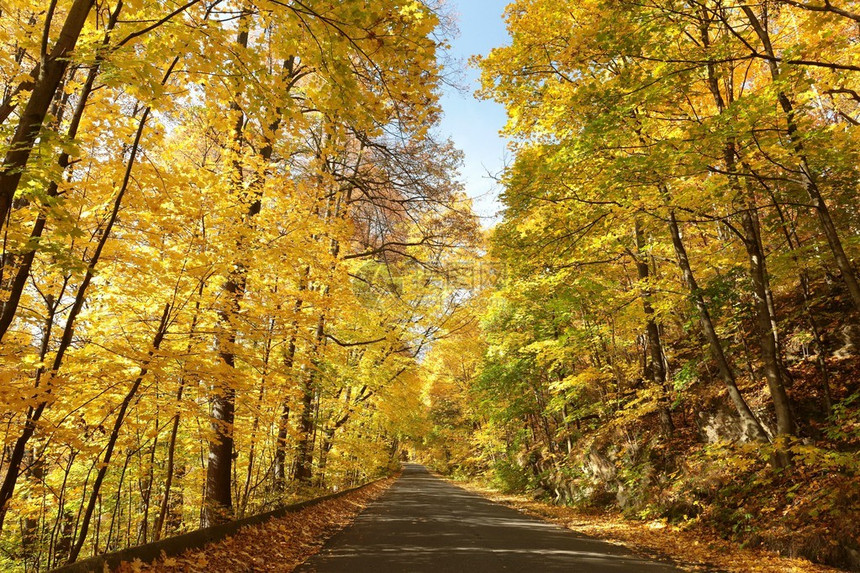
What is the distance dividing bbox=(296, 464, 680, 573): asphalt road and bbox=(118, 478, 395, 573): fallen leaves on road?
0.97ft

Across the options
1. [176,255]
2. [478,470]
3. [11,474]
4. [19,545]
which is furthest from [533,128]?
[478,470]

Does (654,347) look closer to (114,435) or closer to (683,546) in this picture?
(683,546)

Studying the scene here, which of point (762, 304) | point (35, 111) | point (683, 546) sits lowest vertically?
point (683, 546)

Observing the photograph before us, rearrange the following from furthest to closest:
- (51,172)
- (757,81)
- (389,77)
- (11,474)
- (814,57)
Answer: (757,81) → (814,57) → (389,77) → (11,474) → (51,172)

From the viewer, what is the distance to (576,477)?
45.5ft

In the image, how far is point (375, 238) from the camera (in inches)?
469

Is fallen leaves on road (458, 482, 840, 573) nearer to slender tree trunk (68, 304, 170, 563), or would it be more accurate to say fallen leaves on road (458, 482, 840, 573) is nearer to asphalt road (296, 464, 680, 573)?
asphalt road (296, 464, 680, 573)

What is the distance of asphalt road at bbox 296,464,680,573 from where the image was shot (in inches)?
225

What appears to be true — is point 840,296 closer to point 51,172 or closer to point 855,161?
→ point 855,161

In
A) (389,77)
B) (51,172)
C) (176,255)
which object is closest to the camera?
(51,172)

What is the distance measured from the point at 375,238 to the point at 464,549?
7.62 m

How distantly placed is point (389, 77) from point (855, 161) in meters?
7.59

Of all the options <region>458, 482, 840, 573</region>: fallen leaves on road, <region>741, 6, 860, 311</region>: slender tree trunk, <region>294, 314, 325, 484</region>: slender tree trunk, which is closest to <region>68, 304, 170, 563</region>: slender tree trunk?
<region>294, 314, 325, 484</region>: slender tree trunk

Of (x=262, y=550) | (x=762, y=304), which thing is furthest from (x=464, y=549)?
(x=762, y=304)
